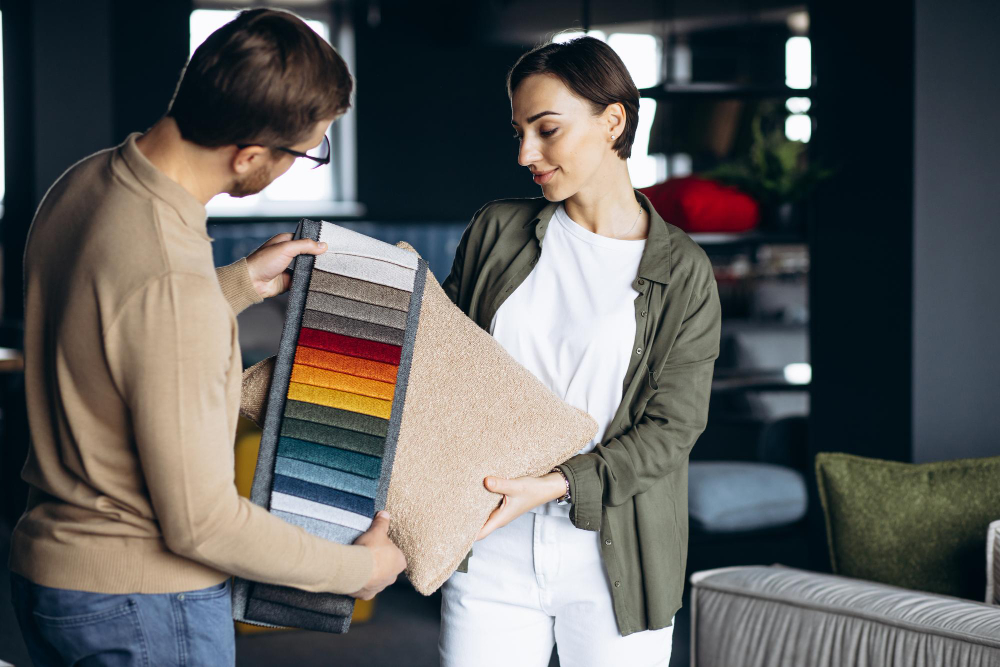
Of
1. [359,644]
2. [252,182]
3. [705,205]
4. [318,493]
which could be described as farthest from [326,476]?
[359,644]

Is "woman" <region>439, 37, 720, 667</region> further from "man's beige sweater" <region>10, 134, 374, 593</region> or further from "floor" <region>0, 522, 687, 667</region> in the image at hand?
"floor" <region>0, 522, 687, 667</region>

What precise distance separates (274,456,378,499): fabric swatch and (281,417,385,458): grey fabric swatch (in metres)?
0.03

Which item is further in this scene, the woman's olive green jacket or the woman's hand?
the woman's olive green jacket

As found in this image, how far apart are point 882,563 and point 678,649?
1.18 m

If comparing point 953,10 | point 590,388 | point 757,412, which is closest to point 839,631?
point 590,388

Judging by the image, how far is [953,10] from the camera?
2.42 m

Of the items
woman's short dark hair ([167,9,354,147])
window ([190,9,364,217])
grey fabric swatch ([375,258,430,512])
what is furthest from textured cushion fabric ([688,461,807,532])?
window ([190,9,364,217])

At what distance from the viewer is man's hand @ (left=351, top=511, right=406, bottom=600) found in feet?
3.85

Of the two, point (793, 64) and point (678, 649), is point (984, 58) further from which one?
point (793, 64)

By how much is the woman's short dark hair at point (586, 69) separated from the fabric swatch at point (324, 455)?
0.67m

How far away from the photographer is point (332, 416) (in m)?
1.22

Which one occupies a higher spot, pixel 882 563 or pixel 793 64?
pixel 793 64

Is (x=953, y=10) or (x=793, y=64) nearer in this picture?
(x=953, y=10)

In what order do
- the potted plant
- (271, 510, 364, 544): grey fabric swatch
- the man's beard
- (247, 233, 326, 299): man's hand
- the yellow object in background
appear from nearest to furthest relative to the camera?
the man's beard
(271, 510, 364, 544): grey fabric swatch
(247, 233, 326, 299): man's hand
the potted plant
the yellow object in background
